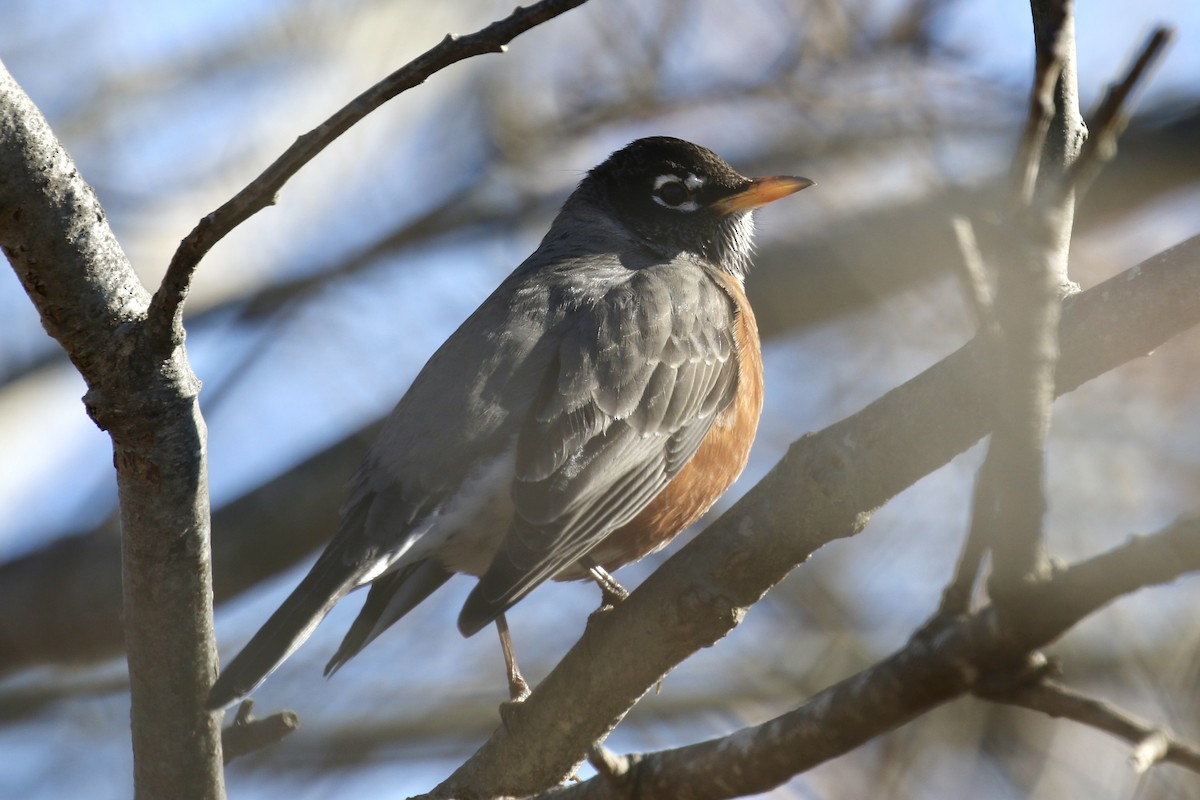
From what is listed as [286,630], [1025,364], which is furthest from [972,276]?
[286,630]

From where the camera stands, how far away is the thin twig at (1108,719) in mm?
1908

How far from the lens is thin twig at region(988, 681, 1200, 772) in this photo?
191 cm

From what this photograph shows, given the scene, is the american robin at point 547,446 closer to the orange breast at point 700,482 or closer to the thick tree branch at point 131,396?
the orange breast at point 700,482

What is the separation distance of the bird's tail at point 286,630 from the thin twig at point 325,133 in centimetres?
100

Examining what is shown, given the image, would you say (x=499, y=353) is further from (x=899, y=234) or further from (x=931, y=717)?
(x=899, y=234)

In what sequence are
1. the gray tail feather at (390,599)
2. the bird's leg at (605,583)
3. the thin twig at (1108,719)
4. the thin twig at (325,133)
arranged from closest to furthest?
1. the thin twig at (1108,719)
2. the thin twig at (325,133)
3. the gray tail feather at (390,599)
4. the bird's leg at (605,583)

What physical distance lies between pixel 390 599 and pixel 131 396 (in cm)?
137

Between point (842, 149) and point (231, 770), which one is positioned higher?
point (842, 149)

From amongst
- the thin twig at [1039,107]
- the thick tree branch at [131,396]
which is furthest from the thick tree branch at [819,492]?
the thin twig at [1039,107]

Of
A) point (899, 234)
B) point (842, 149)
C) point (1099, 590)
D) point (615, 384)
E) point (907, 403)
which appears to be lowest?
point (1099, 590)

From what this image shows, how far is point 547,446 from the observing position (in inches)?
172

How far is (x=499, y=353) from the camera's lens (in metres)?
4.74

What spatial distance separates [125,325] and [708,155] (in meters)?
3.92

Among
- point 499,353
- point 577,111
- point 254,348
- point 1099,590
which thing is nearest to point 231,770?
point 254,348
